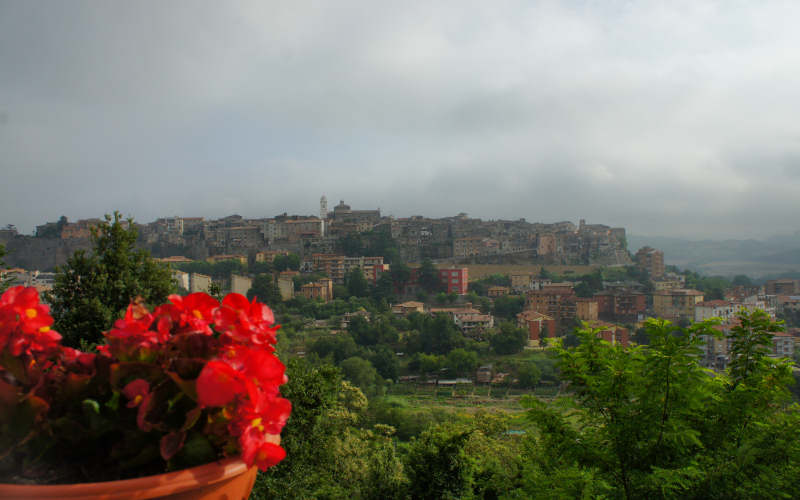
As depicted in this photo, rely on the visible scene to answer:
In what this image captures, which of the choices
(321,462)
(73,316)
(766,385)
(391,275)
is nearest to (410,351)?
(391,275)

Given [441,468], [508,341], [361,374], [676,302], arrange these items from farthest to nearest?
[676,302] < [508,341] < [361,374] < [441,468]

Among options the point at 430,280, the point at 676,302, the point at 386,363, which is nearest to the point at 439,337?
the point at 386,363

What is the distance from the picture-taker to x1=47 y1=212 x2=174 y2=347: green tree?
3.54 meters

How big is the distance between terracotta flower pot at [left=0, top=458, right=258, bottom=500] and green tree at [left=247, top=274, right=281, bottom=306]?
27.8 m

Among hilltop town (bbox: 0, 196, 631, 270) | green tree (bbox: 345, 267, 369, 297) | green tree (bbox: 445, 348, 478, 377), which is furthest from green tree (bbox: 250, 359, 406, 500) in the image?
hilltop town (bbox: 0, 196, 631, 270)

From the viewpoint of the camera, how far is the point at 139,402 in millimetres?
567

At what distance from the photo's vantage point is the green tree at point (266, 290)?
27.8 meters

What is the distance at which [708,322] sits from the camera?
1.69 metres

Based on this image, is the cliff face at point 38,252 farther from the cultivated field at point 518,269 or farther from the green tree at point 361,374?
the cultivated field at point 518,269

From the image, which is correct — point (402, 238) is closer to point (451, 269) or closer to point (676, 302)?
point (451, 269)

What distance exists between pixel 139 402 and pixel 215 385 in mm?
107

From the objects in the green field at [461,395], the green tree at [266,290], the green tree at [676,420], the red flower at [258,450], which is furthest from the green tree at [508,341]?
the red flower at [258,450]

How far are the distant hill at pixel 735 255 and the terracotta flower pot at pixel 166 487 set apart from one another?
62177 mm

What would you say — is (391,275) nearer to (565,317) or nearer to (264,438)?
(565,317)
